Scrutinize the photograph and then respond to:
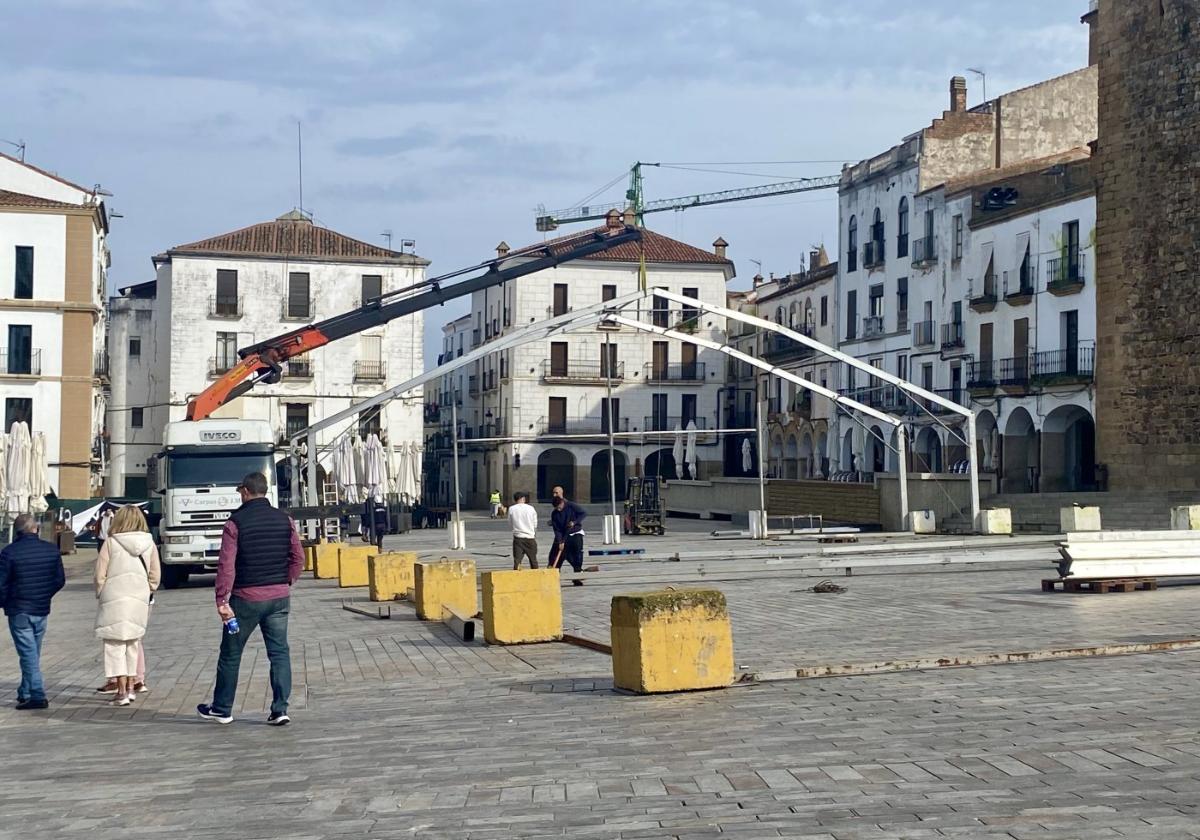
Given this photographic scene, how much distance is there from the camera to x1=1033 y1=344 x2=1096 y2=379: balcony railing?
43.8m

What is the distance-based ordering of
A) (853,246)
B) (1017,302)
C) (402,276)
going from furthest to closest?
(402,276), (853,246), (1017,302)

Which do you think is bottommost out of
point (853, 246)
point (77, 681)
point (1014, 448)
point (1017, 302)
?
point (77, 681)

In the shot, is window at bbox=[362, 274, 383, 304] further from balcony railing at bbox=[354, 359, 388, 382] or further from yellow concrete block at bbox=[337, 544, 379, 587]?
yellow concrete block at bbox=[337, 544, 379, 587]

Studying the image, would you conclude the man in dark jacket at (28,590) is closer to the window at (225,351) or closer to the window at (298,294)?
the window at (225,351)

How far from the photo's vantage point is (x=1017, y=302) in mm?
47719

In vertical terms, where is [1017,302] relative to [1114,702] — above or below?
above

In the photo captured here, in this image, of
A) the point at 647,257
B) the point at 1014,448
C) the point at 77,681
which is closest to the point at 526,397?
the point at 647,257

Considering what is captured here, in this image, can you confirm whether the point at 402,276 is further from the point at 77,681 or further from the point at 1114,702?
the point at 1114,702

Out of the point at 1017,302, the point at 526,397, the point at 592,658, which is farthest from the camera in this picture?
the point at 526,397

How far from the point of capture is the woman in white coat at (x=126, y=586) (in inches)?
455

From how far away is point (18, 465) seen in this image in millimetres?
39031

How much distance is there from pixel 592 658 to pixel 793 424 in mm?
55638

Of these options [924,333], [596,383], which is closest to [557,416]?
[596,383]

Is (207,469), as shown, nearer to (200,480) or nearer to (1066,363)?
(200,480)
